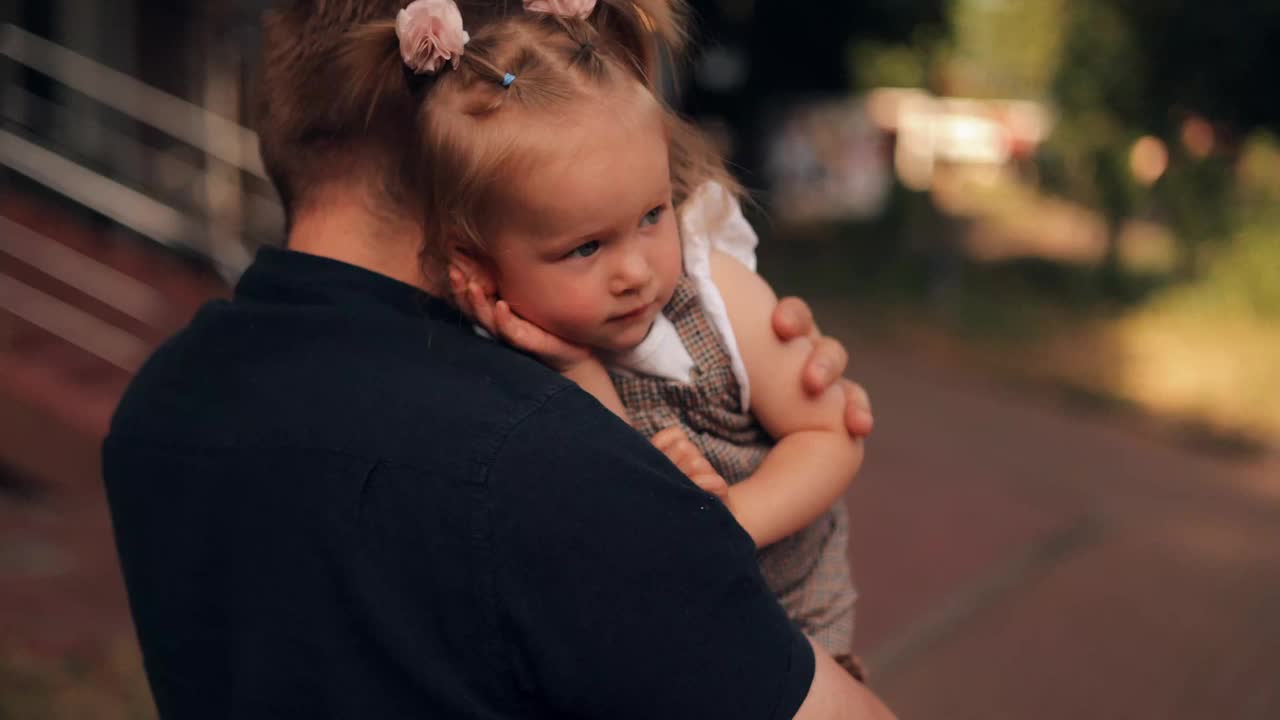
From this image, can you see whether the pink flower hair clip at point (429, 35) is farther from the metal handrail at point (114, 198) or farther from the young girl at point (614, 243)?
the metal handrail at point (114, 198)

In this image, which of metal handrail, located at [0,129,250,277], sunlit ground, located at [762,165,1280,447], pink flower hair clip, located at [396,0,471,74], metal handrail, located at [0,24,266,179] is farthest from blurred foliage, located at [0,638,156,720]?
sunlit ground, located at [762,165,1280,447]

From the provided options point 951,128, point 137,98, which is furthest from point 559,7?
point 951,128

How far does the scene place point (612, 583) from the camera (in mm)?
1060

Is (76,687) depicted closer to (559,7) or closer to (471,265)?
(471,265)

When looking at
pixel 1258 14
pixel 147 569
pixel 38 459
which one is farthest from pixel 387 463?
pixel 1258 14

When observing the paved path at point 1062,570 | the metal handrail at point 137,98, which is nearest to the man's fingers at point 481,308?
the paved path at point 1062,570

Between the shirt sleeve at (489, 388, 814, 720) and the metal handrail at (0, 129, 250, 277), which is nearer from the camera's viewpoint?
the shirt sleeve at (489, 388, 814, 720)

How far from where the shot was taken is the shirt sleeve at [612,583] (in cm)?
105

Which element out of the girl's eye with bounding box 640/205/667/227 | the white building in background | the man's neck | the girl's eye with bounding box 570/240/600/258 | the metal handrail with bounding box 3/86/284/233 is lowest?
the white building in background

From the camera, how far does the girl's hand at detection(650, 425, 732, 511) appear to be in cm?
133

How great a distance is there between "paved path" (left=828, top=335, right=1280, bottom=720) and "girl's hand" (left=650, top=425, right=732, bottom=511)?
313 centimetres

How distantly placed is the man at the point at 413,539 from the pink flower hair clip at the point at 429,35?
0.34 feet

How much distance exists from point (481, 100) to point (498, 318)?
24 cm

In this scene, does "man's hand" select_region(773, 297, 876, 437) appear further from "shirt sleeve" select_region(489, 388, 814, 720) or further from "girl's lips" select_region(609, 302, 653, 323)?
"shirt sleeve" select_region(489, 388, 814, 720)
